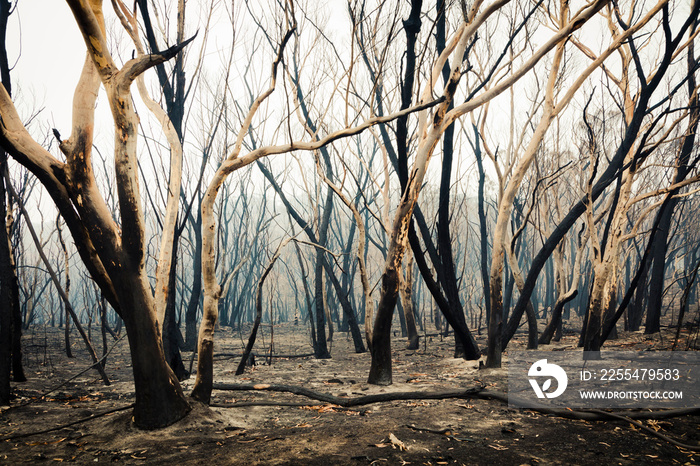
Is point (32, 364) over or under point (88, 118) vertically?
under

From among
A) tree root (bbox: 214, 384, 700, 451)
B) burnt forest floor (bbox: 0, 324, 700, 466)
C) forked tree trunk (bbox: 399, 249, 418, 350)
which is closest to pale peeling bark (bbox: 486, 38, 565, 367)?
burnt forest floor (bbox: 0, 324, 700, 466)

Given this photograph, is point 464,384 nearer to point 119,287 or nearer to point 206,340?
point 206,340

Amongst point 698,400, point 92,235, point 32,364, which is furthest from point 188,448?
point 32,364

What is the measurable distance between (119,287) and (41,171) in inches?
33.7

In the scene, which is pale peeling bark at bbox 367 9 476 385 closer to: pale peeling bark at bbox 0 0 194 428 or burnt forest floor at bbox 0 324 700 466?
burnt forest floor at bbox 0 324 700 466

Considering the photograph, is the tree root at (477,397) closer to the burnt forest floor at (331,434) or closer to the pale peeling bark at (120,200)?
the burnt forest floor at (331,434)

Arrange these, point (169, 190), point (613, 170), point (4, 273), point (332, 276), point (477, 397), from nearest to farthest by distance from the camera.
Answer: point (169, 190) < point (477, 397) < point (4, 273) < point (613, 170) < point (332, 276)

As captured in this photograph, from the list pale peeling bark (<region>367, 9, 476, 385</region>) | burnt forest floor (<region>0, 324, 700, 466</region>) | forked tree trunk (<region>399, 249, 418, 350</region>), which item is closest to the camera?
burnt forest floor (<region>0, 324, 700, 466</region>)

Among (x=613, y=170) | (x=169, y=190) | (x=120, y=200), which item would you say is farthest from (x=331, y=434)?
(x=613, y=170)

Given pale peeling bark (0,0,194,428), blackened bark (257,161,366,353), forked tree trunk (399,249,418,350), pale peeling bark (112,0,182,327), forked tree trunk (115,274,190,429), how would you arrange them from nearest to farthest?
pale peeling bark (0,0,194,428) < forked tree trunk (115,274,190,429) < pale peeling bark (112,0,182,327) < forked tree trunk (399,249,418,350) < blackened bark (257,161,366,353)

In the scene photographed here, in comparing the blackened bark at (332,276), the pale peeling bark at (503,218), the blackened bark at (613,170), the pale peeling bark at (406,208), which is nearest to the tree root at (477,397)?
the pale peeling bark at (406,208)

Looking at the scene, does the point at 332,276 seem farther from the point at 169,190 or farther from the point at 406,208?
the point at 169,190

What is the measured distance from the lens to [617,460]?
227cm

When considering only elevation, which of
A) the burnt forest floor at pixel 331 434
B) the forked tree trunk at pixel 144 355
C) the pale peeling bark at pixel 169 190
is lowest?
the burnt forest floor at pixel 331 434
